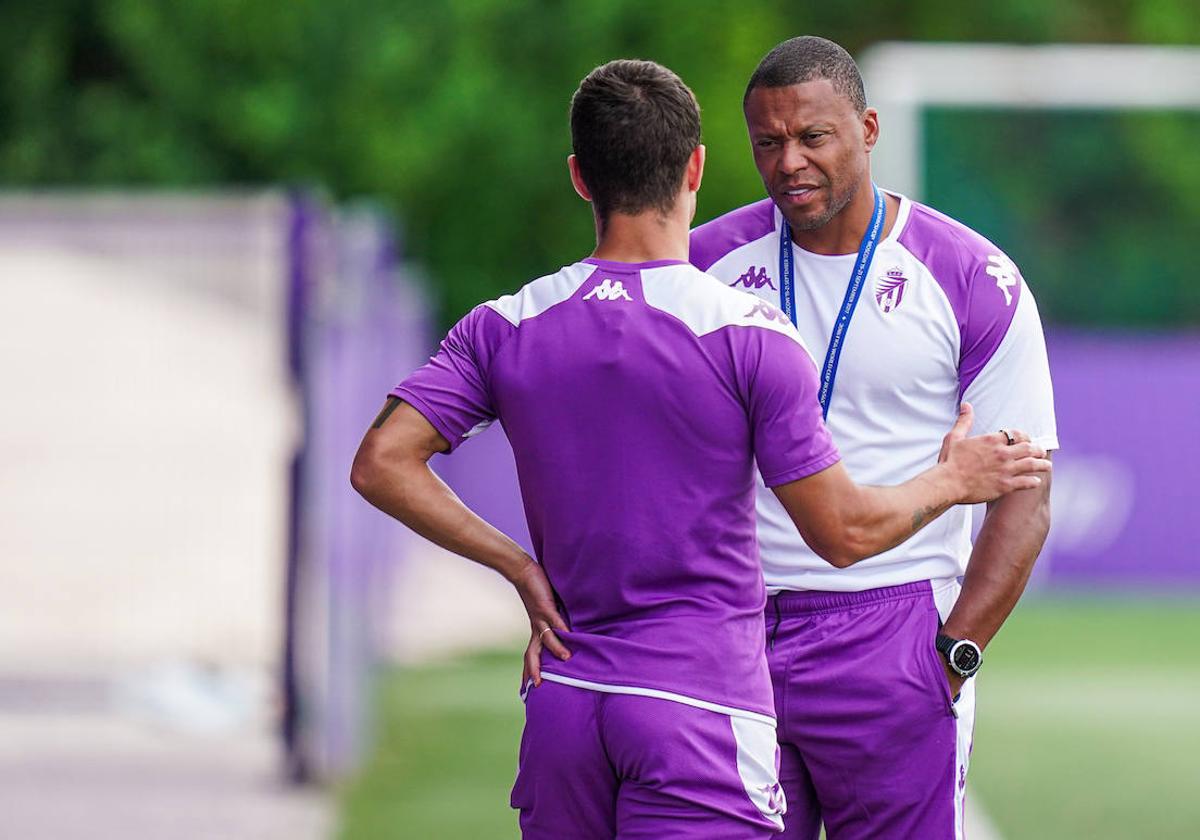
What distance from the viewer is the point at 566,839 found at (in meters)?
4.06

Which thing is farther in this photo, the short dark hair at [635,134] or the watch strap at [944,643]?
the watch strap at [944,643]

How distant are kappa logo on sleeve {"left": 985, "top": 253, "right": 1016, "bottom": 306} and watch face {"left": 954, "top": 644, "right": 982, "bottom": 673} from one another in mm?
680

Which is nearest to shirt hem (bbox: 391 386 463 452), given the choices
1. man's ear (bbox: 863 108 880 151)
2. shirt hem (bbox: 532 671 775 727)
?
shirt hem (bbox: 532 671 775 727)

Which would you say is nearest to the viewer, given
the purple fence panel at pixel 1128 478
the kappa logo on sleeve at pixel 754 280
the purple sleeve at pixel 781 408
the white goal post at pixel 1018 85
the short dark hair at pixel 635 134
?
the purple sleeve at pixel 781 408

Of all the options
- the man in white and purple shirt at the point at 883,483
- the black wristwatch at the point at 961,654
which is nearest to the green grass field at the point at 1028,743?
the man in white and purple shirt at the point at 883,483

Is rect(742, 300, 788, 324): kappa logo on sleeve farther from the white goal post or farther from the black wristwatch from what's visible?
the white goal post

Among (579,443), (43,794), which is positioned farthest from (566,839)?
(43,794)

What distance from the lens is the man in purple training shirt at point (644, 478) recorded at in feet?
12.8

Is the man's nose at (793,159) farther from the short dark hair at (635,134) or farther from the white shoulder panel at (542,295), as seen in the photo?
the white shoulder panel at (542,295)

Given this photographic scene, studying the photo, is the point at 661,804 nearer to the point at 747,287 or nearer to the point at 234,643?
the point at 747,287

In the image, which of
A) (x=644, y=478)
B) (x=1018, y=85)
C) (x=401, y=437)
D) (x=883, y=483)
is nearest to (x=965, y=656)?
(x=883, y=483)

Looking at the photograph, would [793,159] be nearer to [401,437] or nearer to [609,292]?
[609,292]

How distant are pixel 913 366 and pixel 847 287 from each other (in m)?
0.21

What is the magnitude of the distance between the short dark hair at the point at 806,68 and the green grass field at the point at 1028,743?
16.3 ft
